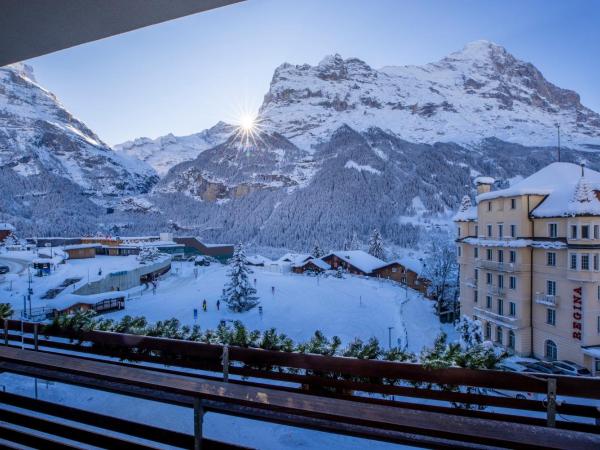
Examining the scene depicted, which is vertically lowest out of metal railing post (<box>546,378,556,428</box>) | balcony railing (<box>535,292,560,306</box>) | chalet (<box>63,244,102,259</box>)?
chalet (<box>63,244,102,259</box>)

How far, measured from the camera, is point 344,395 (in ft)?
7.54

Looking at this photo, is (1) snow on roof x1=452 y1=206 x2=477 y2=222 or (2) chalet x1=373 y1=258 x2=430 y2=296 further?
(2) chalet x1=373 y1=258 x2=430 y2=296

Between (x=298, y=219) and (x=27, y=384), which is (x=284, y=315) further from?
(x=298, y=219)

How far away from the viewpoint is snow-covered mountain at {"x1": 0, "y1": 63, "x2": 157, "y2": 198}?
9269cm

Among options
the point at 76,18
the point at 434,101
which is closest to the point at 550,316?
the point at 76,18

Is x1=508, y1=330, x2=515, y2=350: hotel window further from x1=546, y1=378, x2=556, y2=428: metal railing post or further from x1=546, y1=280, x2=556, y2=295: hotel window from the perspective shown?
x1=546, y1=378, x2=556, y2=428: metal railing post

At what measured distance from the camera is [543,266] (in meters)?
10.0

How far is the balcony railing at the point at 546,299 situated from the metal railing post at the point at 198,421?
36.8 feet

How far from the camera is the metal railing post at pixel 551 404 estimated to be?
1.61 meters

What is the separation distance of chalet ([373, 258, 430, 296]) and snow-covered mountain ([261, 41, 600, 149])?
8949cm

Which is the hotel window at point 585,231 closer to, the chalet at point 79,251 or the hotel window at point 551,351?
the hotel window at point 551,351

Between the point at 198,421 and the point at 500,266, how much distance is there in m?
12.1

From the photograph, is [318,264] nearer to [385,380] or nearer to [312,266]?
[312,266]

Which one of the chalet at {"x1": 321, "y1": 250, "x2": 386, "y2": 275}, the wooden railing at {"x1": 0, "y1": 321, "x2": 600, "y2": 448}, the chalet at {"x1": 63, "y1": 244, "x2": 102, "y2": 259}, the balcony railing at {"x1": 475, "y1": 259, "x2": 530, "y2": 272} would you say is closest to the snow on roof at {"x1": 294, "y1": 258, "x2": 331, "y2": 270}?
the chalet at {"x1": 321, "y1": 250, "x2": 386, "y2": 275}
